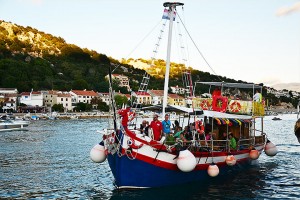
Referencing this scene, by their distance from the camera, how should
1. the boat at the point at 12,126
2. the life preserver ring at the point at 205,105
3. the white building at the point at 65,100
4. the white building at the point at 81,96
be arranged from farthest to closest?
the white building at the point at 81,96 < the white building at the point at 65,100 < the boat at the point at 12,126 < the life preserver ring at the point at 205,105

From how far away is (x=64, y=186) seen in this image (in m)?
19.3

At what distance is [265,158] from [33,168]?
17848 millimetres

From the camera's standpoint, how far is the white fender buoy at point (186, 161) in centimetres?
1627

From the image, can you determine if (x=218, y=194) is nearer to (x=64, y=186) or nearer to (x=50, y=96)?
(x=64, y=186)

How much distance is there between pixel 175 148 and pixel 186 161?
3.96 feet

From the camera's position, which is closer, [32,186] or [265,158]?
[32,186]

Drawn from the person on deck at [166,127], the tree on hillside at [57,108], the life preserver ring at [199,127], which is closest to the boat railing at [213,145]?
the life preserver ring at [199,127]

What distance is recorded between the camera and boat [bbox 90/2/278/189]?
647 inches

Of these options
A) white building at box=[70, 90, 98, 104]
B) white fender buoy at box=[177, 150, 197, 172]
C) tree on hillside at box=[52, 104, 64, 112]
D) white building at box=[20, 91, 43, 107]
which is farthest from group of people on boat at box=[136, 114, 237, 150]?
white building at box=[70, 90, 98, 104]

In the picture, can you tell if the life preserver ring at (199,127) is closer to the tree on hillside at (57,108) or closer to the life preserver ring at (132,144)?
the life preserver ring at (132,144)

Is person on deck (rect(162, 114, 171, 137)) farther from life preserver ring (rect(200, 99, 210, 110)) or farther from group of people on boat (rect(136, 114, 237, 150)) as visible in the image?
life preserver ring (rect(200, 99, 210, 110))

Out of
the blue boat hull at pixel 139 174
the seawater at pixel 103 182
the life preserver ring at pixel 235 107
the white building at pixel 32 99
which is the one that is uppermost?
the white building at pixel 32 99

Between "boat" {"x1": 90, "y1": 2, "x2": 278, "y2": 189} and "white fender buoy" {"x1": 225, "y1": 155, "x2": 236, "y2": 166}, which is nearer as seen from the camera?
"boat" {"x1": 90, "y1": 2, "x2": 278, "y2": 189}

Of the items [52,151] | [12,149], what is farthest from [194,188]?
[12,149]
